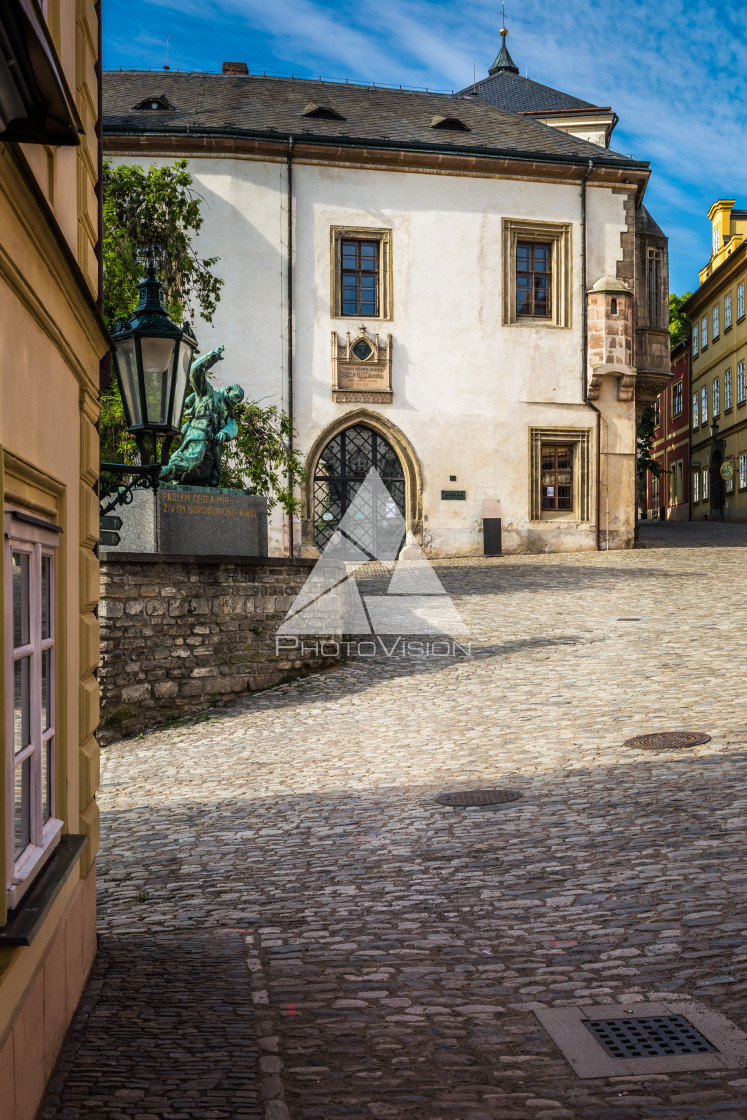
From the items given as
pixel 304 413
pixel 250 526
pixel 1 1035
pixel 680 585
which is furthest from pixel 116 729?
pixel 304 413

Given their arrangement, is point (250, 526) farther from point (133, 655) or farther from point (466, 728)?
point (466, 728)

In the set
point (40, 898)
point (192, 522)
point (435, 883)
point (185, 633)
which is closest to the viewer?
point (40, 898)

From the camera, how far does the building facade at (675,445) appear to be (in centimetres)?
5052

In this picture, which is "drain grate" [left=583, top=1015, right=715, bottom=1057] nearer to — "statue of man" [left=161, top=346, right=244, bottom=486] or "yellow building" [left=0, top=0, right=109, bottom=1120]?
"yellow building" [left=0, top=0, right=109, bottom=1120]

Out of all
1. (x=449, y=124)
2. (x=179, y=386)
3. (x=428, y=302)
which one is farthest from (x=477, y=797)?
(x=449, y=124)

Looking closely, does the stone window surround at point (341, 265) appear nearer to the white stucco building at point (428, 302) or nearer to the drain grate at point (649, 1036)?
the white stucco building at point (428, 302)

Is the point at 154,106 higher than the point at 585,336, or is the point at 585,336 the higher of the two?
the point at 154,106

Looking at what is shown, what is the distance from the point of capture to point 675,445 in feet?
176

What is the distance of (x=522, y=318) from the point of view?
2680cm

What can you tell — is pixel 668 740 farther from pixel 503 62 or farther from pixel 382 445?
pixel 503 62

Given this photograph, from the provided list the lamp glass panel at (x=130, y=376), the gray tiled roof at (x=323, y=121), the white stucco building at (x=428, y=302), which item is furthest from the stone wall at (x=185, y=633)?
the gray tiled roof at (x=323, y=121)

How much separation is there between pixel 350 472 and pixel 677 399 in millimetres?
31457

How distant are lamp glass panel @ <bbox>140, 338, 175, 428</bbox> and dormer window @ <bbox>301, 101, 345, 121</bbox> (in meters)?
21.5

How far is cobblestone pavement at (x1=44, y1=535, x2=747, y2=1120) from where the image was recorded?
364 centimetres
